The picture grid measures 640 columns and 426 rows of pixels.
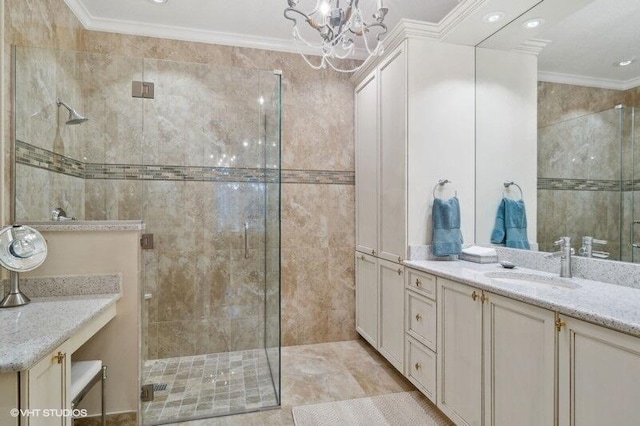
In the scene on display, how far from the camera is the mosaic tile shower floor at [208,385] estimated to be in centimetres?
210

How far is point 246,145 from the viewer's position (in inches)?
104

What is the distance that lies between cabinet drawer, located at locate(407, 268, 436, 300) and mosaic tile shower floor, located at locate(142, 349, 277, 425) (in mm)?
1202

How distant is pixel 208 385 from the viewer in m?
2.34

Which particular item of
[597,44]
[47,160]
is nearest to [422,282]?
[597,44]

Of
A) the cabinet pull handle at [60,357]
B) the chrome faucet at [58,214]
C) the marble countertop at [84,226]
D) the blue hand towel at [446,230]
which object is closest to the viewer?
the cabinet pull handle at [60,357]

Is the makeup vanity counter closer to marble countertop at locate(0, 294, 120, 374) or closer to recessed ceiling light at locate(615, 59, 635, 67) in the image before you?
marble countertop at locate(0, 294, 120, 374)

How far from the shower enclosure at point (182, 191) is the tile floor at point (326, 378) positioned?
0.36 ft

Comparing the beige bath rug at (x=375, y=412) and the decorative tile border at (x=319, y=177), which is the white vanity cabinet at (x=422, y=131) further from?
the beige bath rug at (x=375, y=412)

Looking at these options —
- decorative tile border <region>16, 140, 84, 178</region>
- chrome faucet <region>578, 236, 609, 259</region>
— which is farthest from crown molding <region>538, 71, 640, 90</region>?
decorative tile border <region>16, 140, 84, 178</region>

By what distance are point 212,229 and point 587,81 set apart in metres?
2.57

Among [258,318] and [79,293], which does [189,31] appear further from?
[258,318]

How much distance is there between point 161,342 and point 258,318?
72cm

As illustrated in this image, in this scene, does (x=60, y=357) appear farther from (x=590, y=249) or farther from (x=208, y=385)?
(x=590, y=249)

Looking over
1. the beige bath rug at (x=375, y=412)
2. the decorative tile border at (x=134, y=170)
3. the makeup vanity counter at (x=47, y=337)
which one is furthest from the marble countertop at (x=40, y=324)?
the beige bath rug at (x=375, y=412)
